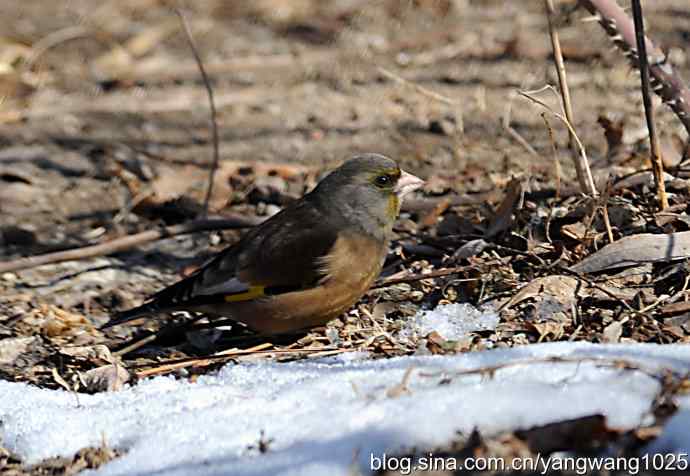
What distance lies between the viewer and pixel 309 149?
24.9 feet

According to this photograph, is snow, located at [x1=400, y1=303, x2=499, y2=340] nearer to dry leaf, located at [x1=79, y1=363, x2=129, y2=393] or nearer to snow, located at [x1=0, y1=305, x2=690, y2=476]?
snow, located at [x1=0, y1=305, x2=690, y2=476]

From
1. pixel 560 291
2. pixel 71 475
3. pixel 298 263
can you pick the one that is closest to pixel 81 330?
pixel 298 263

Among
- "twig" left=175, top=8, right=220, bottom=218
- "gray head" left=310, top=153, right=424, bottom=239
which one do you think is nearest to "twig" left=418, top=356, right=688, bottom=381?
"gray head" left=310, top=153, right=424, bottom=239

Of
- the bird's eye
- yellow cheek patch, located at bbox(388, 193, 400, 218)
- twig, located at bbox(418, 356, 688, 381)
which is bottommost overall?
yellow cheek patch, located at bbox(388, 193, 400, 218)

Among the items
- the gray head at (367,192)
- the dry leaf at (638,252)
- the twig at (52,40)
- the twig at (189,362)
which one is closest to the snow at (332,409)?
the twig at (189,362)

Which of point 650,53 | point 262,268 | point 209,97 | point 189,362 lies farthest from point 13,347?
point 650,53

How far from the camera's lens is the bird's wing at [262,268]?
5176 mm

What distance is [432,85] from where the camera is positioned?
8.32m

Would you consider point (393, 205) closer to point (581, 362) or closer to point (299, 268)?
point (299, 268)

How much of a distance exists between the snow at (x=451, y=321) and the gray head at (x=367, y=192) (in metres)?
0.66

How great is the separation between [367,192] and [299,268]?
58 centimetres

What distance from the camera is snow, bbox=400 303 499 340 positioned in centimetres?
465

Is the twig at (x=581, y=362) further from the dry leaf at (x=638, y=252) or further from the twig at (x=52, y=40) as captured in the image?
the twig at (x=52, y=40)

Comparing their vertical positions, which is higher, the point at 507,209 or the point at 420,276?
the point at 507,209
